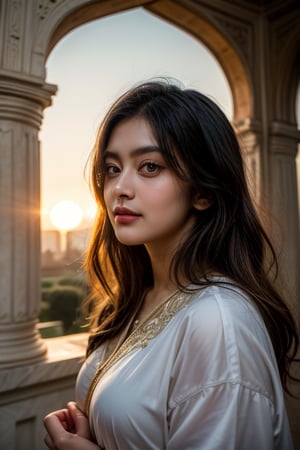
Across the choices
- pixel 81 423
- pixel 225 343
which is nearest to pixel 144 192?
pixel 225 343

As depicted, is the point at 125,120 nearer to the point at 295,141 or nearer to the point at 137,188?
the point at 137,188

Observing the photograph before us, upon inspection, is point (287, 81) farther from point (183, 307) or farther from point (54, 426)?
point (54, 426)

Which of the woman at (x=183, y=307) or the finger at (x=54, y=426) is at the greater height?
the woman at (x=183, y=307)

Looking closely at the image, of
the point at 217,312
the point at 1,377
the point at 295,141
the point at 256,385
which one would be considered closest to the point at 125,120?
the point at 217,312

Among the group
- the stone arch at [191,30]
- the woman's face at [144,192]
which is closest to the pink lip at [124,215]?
the woman's face at [144,192]

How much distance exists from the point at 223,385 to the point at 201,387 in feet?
0.16

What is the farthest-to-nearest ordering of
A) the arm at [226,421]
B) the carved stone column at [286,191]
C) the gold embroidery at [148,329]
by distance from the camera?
1. the carved stone column at [286,191]
2. the gold embroidery at [148,329]
3. the arm at [226,421]

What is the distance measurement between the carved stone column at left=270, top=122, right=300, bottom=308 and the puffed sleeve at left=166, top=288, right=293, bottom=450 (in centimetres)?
286

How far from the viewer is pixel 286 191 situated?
3.62m

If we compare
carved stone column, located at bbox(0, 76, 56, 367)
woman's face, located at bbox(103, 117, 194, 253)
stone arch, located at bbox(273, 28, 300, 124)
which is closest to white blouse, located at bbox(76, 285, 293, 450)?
woman's face, located at bbox(103, 117, 194, 253)

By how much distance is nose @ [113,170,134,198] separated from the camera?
104 cm

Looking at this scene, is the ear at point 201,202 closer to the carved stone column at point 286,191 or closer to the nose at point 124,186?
the nose at point 124,186

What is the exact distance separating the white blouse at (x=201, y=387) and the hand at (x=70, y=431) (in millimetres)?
121

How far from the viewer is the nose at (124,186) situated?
3.42ft
